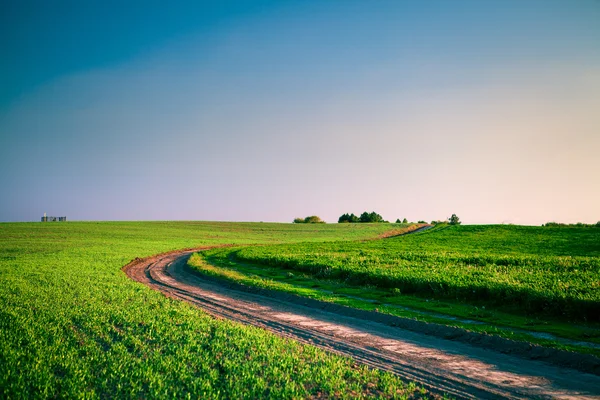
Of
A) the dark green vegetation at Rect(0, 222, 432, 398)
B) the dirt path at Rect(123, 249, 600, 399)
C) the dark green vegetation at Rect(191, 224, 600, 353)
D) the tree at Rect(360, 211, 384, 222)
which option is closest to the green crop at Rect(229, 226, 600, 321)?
the dark green vegetation at Rect(191, 224, 600, 353)

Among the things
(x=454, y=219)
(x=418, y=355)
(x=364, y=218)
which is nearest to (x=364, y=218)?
(x=364, y=218)

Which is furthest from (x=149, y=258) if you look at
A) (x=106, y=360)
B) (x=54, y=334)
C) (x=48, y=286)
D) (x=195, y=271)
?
(x=106, y=360)

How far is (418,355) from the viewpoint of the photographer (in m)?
11.5

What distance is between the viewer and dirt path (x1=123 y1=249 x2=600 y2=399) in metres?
9.03

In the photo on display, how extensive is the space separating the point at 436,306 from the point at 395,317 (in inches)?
129

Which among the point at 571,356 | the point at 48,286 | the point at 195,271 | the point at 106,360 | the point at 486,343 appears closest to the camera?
the point at 106,360

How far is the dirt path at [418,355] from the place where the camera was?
356 inches

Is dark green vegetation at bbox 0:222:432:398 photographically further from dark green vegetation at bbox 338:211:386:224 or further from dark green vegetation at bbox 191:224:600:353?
dark green vegetation at bbox 338:211:386:224

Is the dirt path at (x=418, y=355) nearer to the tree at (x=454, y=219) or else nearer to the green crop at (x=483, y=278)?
the green crop at (x=483, y=278)

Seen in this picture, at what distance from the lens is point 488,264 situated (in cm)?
2772

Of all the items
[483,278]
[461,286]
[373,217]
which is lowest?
[461,286]

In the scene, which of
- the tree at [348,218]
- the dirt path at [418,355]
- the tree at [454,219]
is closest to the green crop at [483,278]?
the dirt path at [418,355]

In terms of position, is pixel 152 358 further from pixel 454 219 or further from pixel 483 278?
pixel 454 219

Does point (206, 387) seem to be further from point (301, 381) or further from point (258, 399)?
point (301, 381)
